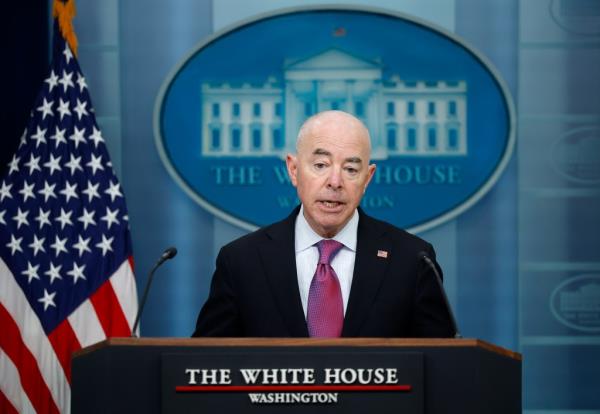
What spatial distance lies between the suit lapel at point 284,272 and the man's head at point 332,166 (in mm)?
111

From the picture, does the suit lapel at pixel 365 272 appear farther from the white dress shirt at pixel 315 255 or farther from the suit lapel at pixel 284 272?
the suit lapel at pixel 284 272

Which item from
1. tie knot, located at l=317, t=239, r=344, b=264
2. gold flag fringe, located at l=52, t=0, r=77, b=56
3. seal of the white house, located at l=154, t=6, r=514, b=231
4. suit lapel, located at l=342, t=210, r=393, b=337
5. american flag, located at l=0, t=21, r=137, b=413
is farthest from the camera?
seal of the white house, located at l=154, t=6, r=514, b=231

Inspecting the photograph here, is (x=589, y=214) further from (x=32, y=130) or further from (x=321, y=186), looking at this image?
(x=32, y=130)

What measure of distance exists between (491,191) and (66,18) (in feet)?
6.87

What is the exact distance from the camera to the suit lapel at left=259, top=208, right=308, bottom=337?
2.46 metres

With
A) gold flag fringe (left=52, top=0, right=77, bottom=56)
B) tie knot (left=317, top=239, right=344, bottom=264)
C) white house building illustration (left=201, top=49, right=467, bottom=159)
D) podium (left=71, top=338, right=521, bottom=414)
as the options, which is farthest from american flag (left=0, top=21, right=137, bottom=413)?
podium (left=71, top=338, right=521, bottom=414)

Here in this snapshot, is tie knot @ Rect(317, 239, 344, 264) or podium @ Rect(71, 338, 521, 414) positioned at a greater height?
tie knot @ Rect(317, 239, 344, 264)

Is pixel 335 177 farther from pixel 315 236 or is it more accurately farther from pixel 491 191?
pixel 491 191

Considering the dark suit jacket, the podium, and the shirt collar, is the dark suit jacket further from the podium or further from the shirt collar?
the podium

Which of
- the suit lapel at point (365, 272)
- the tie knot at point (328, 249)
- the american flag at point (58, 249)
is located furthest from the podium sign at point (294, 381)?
the american flag at point (58, 249)

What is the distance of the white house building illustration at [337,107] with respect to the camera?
166 inches

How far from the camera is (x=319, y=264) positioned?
254 cm

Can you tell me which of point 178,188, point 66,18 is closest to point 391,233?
point 178,188

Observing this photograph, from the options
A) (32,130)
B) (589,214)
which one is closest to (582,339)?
(589,214)
